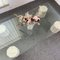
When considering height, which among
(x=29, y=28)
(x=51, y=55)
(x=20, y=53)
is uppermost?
(x=29, y=28)

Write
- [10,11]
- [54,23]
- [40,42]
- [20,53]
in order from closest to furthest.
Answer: [20,53] < [54,23] < [40,42] < [10,11]

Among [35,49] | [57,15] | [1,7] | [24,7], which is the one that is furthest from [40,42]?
[1,7]

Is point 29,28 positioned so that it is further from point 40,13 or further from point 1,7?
point 1,7

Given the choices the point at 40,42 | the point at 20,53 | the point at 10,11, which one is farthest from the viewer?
the point at 10,11

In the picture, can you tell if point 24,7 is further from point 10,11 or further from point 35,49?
point 35,49

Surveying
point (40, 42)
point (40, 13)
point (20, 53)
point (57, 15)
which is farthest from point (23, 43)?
point (57, 15)

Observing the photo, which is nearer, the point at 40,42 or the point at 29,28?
the point at 29,28

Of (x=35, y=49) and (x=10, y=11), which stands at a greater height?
(x=10, y=11)
